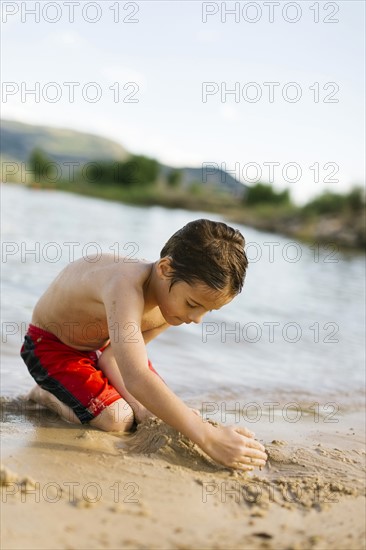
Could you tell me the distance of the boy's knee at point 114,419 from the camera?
114 inches

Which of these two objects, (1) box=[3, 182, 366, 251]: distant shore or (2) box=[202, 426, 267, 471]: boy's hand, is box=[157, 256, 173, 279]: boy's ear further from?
(1) box=[3, 182, 366, 251]: distant shore

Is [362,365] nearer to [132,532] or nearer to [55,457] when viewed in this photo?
[55,457]

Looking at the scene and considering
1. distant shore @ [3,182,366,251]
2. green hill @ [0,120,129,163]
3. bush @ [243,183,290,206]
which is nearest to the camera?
distant shore @ [3,182,366,251]

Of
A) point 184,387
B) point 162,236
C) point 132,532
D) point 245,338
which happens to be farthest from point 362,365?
point 162,236

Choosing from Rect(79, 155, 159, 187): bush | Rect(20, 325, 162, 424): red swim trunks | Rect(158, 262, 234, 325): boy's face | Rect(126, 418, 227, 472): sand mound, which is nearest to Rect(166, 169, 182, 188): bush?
Rect(79, 155, 159, 187): bush

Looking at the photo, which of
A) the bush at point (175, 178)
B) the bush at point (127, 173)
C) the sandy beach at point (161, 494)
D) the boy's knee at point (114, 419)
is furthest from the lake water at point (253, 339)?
the bush at point (175, 178)

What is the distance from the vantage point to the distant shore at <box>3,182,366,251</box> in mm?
28237

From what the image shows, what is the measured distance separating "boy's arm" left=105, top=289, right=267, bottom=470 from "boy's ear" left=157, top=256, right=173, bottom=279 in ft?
0.89

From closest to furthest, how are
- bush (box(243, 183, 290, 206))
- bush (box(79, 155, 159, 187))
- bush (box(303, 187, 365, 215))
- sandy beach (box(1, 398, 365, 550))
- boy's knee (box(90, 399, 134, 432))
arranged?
sandy beach (box(1, 398, 365, 550))
boy's knee (box(90, 399, 134, 432))
bush (box(303, 187, 365, 215))
bush (box(243, 183, 290, 206))
bush (box(79, 155, 159, 187))

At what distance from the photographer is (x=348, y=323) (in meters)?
7.71

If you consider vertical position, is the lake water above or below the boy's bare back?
below

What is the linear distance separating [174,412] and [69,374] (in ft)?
2.70

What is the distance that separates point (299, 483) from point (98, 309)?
1.17 meters

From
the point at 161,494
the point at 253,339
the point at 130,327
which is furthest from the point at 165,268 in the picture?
the point at 253,339
